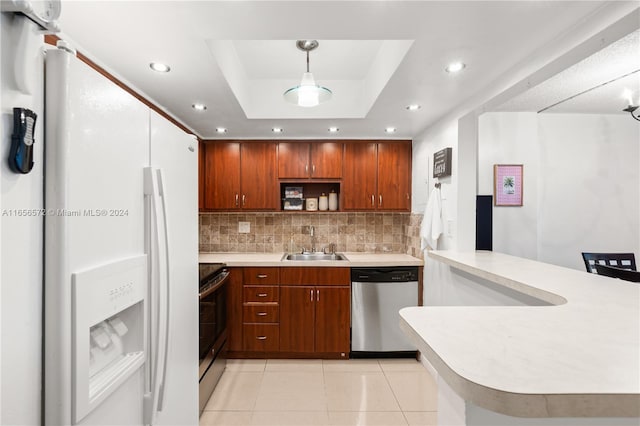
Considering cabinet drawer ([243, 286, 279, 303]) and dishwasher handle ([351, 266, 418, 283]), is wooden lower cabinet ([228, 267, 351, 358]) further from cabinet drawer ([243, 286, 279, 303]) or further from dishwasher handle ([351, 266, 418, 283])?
dishwasher handle ([351, 266, 418, 283])

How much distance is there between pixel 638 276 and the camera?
163cm

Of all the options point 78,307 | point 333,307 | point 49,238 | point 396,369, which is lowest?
point 396,369

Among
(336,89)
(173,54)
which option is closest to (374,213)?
(336,89)

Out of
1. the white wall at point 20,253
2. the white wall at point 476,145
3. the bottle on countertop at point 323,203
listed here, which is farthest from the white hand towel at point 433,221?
the white wall at point 20,253

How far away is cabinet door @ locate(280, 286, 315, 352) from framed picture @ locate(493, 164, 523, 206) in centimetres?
211

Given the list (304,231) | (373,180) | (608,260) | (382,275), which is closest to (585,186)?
(608,260)

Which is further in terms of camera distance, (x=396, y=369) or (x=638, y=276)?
(x=396, y=369)

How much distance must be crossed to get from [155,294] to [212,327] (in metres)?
1.54

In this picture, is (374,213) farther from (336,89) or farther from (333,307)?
(336,89)

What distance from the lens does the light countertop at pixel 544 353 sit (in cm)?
56

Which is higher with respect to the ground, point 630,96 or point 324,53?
point 324,53

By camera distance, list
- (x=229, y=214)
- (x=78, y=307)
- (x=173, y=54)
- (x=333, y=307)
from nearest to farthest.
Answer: (x=78, y=307) < (x=173, y=54) < (x=333, y=307) < (x=229, y=214)

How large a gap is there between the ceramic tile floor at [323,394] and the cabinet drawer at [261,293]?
23.2 inches

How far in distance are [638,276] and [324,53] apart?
7.72ft
